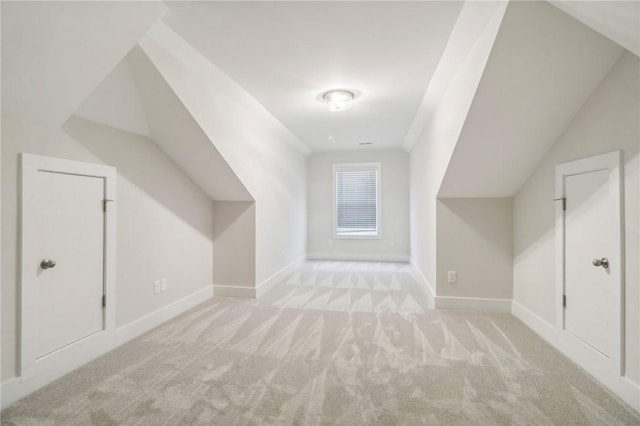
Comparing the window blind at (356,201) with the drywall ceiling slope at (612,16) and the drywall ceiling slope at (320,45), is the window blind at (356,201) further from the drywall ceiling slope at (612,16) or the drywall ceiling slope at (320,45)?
the drywall ceiling slope at (612,16)

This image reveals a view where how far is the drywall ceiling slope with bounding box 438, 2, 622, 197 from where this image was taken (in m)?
1.82

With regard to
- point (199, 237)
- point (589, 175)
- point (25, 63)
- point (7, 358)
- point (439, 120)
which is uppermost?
point (439, 120)

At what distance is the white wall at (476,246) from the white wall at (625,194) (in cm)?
14

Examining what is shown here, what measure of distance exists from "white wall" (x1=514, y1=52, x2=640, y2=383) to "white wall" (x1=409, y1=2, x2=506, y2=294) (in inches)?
33.0

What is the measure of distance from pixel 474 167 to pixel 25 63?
3614mm

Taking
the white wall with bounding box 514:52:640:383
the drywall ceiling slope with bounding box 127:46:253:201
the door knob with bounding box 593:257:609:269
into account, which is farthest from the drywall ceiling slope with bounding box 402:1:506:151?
the drywall ceiling slope with bounding box 127:46:253:201

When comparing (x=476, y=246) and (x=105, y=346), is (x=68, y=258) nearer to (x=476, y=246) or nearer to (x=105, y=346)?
(x=105, y=346)

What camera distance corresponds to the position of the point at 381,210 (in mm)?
6668

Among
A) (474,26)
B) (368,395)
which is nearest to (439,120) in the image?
(474,26)

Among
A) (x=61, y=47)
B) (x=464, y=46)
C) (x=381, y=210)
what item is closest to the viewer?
(x=61, y=47)

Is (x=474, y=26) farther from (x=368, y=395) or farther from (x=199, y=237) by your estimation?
(x=199, y=237)

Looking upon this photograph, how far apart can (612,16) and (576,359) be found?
2360 millimetres

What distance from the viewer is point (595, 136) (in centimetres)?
212

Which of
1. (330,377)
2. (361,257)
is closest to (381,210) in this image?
(361,257)
